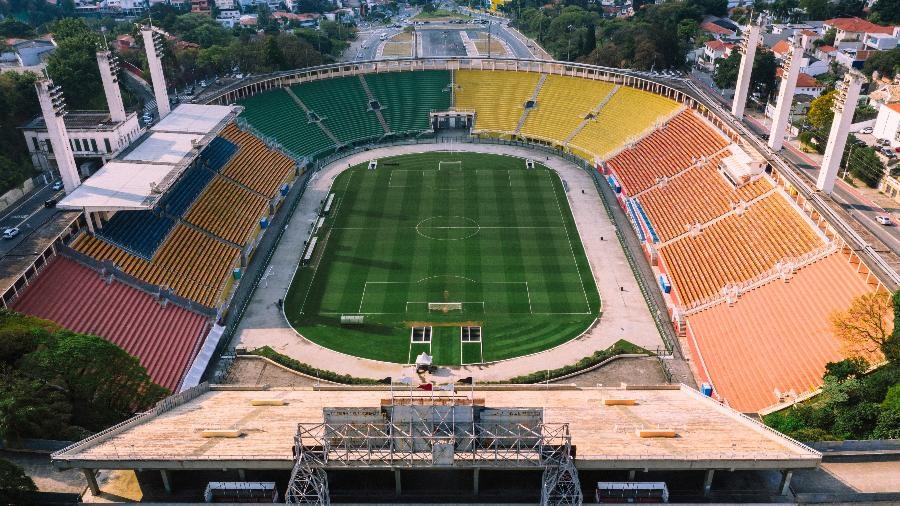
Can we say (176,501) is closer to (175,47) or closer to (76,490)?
(76,490)

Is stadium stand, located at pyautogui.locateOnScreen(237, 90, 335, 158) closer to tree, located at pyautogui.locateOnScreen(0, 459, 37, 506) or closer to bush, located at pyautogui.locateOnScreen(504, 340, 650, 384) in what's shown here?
bush, located at pyautogui.locateOnScreen(504, 340, 650, 384)

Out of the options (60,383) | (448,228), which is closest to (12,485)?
(60,383)

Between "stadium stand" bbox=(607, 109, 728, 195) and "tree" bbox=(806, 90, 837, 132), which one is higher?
"tree" bbox=(806, 90, 837, 132)

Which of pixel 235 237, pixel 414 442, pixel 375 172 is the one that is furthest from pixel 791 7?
pixel 414 442

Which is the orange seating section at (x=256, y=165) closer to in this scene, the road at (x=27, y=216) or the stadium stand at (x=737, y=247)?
the road at (x=27, y=216)

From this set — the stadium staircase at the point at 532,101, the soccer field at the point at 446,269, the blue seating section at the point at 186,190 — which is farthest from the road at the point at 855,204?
the blue seating section at the point at 186,190

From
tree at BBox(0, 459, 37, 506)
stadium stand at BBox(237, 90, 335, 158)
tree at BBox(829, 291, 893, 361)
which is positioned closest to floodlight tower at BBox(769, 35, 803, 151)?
tree at BBox(829, 291, 893, 361)
